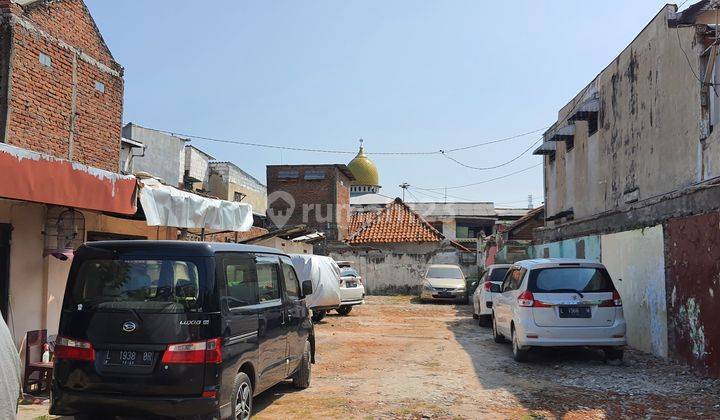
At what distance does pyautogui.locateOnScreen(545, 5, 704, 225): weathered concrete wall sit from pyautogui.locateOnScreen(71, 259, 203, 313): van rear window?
31.4 ft

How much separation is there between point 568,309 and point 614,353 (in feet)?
3.89

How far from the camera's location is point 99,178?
7.80 m

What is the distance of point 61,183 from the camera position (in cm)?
715

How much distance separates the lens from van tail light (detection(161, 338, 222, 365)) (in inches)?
214

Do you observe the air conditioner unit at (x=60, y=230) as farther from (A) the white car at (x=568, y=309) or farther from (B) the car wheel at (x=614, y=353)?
(B) the car wheel at (x=614, y=353)

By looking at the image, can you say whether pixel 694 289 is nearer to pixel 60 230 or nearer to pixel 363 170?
pixel 60 230

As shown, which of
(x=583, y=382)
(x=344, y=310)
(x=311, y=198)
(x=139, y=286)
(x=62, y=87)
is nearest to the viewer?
(x=139, y=286)

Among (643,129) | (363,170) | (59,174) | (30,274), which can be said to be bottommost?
(30,274)

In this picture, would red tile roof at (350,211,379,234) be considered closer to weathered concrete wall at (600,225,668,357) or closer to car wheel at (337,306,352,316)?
car wheel at (337,306,352,316)

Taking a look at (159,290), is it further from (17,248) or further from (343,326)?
(343,326)

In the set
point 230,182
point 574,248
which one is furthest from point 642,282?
point 230,182

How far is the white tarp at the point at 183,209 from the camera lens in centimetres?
894

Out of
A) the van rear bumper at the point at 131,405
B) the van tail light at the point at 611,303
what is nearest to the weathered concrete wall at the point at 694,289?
the van tail light at the point at 611,303

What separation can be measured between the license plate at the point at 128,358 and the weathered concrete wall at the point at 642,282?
8.54 m
